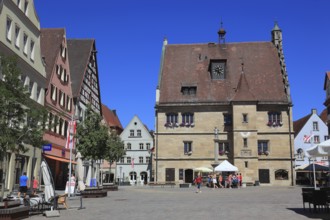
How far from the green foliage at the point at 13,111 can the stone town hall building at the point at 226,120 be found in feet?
109

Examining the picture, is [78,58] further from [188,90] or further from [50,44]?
[188,90]

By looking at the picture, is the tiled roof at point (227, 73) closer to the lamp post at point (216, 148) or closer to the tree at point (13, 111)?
the lamp post at point (216, 148)

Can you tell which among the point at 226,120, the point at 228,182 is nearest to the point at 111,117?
the point at 226,120

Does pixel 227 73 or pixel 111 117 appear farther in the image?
pixel 111 117

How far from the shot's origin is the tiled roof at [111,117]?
82050 millimetres

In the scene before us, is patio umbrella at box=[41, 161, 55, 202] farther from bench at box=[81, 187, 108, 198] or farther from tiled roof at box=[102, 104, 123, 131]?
tiled roof at box=[102, 104, 123, 131]

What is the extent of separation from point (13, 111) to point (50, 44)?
25.1 meters

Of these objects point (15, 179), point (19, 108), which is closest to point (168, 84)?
point (15, 179)

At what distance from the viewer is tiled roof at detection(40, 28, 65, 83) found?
123 ft

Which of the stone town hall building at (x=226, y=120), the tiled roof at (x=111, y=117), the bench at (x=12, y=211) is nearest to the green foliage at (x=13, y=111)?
the bench at (x=12, y=211)

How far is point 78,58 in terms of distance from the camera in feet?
154

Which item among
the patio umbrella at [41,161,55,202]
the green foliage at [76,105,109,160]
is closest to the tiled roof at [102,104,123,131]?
the green foliage at [76,105,109,160]

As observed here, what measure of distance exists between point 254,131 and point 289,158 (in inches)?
216

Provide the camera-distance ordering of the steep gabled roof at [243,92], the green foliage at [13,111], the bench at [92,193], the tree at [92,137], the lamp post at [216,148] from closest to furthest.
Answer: the green foliage at [13,111] < the bench at [92,193] < the tree at [92,137] < the lamp post at [216,148] < the steep gabled roof at [243,92]
